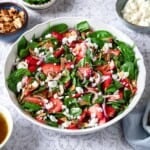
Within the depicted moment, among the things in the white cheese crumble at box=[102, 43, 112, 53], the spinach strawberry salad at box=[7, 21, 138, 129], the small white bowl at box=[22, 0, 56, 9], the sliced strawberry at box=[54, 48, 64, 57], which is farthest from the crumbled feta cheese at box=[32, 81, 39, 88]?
the small white bowl at box=[22, 0, 56, 9]

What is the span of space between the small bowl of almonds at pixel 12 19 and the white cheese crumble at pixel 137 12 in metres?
0.32

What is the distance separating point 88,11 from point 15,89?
0.43 m

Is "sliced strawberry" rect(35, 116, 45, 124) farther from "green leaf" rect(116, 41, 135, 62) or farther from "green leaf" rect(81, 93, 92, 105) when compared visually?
"green leaf" rect(116, 41, 135, 62)

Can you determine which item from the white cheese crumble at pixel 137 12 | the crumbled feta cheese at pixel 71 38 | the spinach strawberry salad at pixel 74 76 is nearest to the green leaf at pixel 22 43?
the spinach strawberry salad at pixel 74 76

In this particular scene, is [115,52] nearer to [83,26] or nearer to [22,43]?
[83,26]

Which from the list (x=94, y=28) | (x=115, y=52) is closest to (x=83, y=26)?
(x=94, y=28)

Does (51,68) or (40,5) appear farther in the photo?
(40,5)

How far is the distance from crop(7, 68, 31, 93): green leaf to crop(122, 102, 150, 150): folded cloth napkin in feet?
0.94

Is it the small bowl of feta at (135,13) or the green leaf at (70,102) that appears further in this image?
the small bowl of feta at (135,13)

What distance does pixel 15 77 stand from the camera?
1088mm

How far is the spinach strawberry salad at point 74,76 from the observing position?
1.03 metres

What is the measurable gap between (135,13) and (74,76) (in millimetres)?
350

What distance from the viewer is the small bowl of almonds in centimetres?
124

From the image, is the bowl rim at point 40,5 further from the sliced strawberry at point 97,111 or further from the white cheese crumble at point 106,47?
the sliced strawberry at point 97,111
